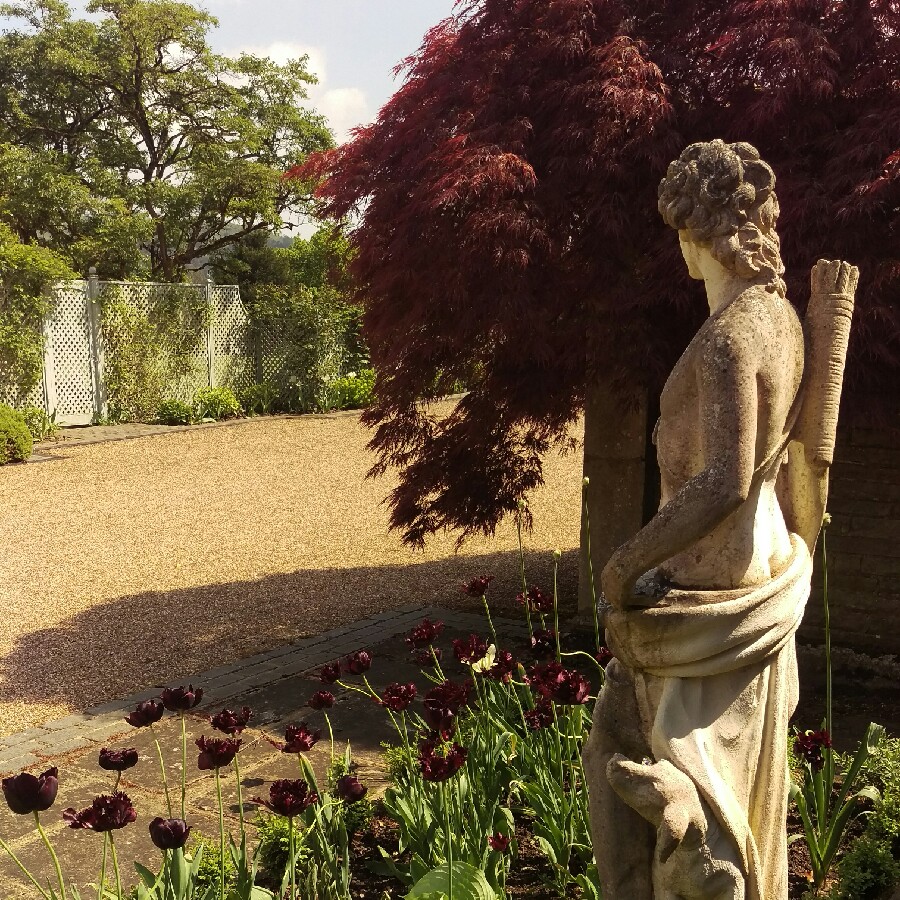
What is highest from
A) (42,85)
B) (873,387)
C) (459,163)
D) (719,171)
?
(42,85)

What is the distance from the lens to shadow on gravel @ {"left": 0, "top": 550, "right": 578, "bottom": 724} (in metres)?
5.73

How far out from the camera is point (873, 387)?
4.64 metres

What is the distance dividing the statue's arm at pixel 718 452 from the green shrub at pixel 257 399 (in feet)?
57.8

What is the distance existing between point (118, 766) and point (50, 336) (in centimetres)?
1521

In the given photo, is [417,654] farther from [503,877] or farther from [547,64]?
[547,64]

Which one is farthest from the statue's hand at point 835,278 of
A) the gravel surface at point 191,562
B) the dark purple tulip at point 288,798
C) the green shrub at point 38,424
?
the green shrub at point 38,424

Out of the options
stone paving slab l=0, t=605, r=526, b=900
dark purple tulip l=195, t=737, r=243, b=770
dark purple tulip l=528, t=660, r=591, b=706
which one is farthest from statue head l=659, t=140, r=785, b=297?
stone paving slab l=0, t=605, r=526, b=900

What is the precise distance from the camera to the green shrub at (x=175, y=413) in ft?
56.4

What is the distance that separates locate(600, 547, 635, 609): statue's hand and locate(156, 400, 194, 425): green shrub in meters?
16.2

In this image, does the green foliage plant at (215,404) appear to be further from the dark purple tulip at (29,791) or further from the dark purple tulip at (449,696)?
the dark purple tulip at (29,791)

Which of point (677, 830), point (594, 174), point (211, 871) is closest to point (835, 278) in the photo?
point (677, 830)

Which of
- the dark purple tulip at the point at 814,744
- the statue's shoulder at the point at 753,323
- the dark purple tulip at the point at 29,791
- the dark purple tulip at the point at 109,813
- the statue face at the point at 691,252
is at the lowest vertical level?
the dark purple tulip at the point at 814,744

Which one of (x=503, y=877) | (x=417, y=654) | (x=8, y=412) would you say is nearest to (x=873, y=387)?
(x=417, y=654)

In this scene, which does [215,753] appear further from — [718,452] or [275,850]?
[718,452]
